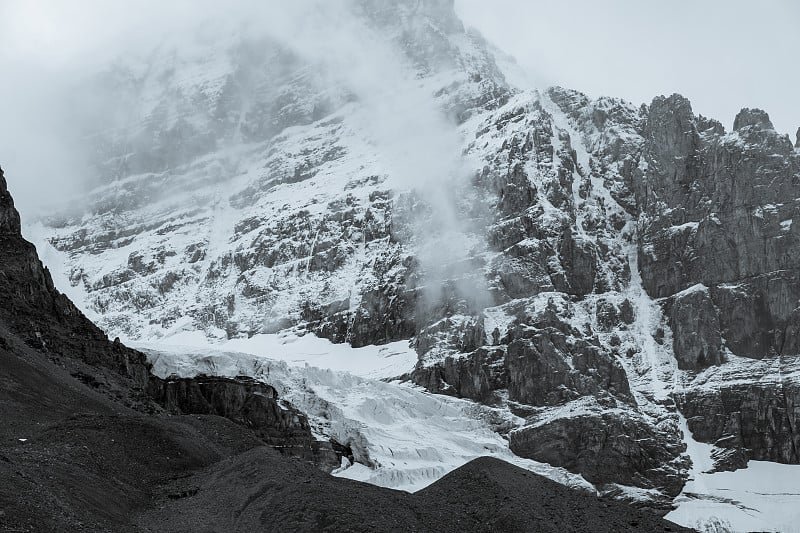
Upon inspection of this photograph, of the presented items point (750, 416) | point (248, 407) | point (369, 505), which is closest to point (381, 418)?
point (248, 407)

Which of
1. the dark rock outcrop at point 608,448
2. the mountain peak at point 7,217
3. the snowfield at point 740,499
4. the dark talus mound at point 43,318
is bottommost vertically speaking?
the snowfield at point 740,499

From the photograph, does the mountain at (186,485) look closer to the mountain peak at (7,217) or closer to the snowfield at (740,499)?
the mountain peak at (7,217)

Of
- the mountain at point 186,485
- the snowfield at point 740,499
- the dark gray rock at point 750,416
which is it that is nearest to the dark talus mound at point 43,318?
the mountain at point 186,485

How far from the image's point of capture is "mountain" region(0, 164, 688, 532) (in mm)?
45219

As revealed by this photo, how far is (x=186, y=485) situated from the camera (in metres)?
56.5

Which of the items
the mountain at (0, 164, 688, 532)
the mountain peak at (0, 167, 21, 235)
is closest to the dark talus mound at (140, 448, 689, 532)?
the mountain at (0, 164, 688, 532)

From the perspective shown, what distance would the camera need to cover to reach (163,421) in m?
67.8

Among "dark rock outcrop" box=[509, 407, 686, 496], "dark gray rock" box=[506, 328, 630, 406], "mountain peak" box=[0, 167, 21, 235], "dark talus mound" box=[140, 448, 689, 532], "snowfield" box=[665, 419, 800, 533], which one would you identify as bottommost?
"snowfield" box=[665, 419, 800, 533]

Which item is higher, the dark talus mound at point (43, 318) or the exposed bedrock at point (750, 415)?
the dark talus mound at point (43, 318)

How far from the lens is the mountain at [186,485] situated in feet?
148

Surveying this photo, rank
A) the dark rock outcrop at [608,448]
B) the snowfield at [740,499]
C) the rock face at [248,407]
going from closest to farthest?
the rock face at [248,407]
the snowfield at [740,499]
the dark rock outcrop at [608,448]

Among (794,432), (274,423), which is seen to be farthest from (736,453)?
(274,423)

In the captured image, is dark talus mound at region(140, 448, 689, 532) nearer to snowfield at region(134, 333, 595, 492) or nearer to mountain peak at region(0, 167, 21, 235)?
mountain peak at region(0, 167, 21, 235)

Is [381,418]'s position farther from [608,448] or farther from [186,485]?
[186,485]
